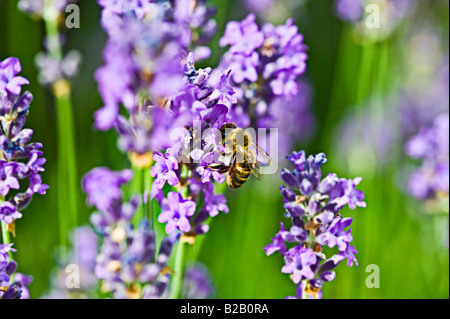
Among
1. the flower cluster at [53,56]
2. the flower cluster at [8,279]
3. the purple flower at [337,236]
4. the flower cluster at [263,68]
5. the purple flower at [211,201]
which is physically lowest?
the flower cluster at [8,279]

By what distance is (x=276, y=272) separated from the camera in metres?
2.32

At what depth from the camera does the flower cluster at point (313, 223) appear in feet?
4.00

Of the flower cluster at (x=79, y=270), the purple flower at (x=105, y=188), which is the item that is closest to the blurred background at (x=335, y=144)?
the flower cluster at (x=79, y=270)

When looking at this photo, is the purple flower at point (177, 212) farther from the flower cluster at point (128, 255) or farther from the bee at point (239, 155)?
the bee at point (239, 155)

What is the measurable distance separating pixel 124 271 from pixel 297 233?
1.28 feet

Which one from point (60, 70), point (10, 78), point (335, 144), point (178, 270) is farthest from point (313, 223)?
point (335, 144)

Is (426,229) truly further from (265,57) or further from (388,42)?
(265,57)

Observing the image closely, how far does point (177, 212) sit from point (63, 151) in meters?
1.01

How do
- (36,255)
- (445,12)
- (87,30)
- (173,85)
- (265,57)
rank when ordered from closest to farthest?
(173,85) → (265,57) → (36,255) → (87,30) → (445,12)

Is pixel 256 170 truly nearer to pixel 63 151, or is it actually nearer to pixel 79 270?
pixel 79 270

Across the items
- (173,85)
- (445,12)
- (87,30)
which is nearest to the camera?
(173,85)

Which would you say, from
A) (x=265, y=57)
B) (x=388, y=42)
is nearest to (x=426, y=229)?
(x=388, y=42)

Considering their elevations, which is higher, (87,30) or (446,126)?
(87,30)

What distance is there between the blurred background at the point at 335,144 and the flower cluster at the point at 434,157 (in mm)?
58
